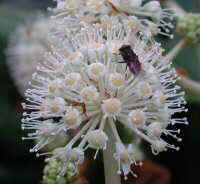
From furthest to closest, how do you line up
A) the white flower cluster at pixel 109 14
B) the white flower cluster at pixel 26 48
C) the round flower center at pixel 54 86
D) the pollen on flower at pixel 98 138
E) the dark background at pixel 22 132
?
1. the white flower cluster at pixel 26 48
2. the dark background at pixel 22 132
3. the white flower cluster at pixel 109 14
4. the round flower center at pixel 54 86
5. the pollen on flower at pixel 98 138

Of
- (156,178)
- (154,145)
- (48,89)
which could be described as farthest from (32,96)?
(156,178)

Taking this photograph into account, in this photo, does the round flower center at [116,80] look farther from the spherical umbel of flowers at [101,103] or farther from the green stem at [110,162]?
the green stem at [110,162]

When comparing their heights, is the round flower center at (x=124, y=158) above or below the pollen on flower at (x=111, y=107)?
below

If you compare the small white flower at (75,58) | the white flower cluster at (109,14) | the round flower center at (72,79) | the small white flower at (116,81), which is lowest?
the small white flower at (116,81)

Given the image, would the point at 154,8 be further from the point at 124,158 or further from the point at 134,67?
the point at 124,158

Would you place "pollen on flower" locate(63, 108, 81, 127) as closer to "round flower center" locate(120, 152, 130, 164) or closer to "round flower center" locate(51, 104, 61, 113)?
"round flower center" locate(51, 104, 61, 113)

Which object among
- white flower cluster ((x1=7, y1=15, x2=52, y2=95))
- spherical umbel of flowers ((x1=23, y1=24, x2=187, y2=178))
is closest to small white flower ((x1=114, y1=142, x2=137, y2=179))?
spherical umbel of flowers ((x1=23, y1=24, x2=187, y2=178))

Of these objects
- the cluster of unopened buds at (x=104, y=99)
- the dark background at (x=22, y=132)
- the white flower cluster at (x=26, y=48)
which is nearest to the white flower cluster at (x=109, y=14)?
the cluster of unopened buds at (x=104, y=99)
